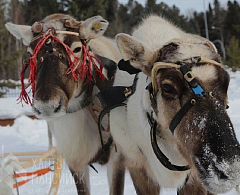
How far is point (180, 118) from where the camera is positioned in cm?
237

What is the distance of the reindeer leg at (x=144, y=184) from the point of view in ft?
10.6

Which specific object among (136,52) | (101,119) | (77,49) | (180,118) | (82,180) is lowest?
(82,180)

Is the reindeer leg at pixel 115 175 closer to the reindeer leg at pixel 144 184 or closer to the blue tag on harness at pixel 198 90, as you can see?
the reindeer leg at pixel 144 184

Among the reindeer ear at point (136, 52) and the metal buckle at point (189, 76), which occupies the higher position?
the reindeer ear at point (136, 52)

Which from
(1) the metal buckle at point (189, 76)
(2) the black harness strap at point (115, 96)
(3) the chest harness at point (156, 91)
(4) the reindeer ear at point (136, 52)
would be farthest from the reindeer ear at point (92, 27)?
(1) the metal buckle at point (189, 76)

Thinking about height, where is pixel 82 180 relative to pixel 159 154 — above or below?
below

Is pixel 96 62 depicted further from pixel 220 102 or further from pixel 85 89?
pixel 220 102

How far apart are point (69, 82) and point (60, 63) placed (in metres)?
0.20

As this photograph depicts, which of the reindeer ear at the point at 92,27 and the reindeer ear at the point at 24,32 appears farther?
the reindeer ear at the point at 24,32

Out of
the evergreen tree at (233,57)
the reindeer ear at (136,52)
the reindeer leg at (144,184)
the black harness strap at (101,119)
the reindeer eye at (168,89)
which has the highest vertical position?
the reindeer ear at (136,52)

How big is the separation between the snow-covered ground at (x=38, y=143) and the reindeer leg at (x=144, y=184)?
3.94 ft

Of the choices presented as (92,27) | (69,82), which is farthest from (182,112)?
(92,27)

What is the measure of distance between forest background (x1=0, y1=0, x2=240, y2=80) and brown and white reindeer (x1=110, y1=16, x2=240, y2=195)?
1499mm

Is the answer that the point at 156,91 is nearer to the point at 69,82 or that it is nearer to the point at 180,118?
the point at 180,118
